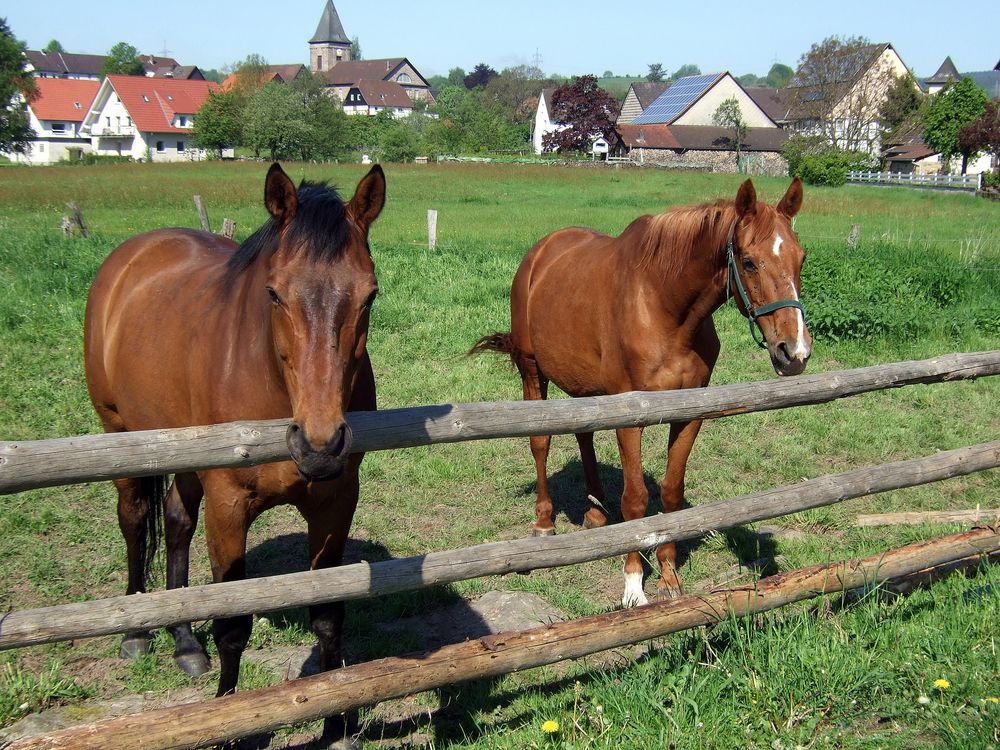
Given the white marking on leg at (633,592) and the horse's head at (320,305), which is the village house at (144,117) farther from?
the horse's head at (320,305)

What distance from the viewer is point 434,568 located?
3.18 metres

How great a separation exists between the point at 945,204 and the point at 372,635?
34568 mm

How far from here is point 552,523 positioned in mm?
6109

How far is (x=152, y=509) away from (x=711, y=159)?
232 ft

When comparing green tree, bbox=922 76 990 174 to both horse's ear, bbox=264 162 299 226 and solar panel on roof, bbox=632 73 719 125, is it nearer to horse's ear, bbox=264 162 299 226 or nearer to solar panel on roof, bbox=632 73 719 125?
solar panel on roof, bbox=632 73 719 125

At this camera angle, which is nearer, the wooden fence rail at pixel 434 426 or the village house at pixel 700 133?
the wooden fence rail at pixel 434 426

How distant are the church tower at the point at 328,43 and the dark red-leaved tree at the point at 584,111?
90.8 m

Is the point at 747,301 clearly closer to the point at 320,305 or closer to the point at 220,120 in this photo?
the point at 320,305

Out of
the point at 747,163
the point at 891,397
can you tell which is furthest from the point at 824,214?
the point at 747,163

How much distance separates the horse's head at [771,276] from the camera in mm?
4320

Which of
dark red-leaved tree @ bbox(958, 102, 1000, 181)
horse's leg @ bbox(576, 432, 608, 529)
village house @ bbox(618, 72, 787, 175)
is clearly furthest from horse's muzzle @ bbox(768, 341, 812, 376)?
village house @ bbox(618, 72, 787, 175)

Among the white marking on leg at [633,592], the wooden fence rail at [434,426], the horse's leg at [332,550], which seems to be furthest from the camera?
the white marking on leg at [633,592]

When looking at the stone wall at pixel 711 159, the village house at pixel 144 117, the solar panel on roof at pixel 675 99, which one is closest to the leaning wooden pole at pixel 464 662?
the stone wall at pixel 711 159

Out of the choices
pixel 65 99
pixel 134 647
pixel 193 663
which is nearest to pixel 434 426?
pixel 193 663
